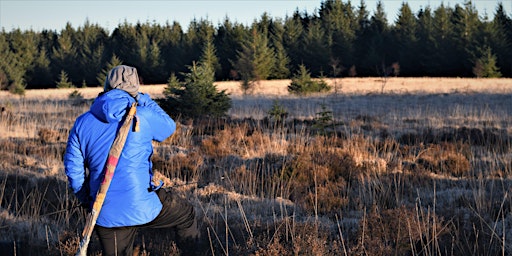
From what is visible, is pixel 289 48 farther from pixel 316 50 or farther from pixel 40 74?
pixel 40 74

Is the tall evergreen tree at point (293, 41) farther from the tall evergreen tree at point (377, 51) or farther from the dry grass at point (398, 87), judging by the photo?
the dry grass at point (398, 87)

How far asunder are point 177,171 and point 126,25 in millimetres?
59083

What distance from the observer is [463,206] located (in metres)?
6.07

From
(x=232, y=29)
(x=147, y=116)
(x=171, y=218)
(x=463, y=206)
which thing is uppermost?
(x=232, y=29)

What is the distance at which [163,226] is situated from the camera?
3775 millimetres

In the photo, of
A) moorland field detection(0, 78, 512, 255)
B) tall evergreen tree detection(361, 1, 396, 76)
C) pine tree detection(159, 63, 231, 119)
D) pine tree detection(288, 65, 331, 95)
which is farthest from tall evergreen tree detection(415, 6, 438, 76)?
pine tree detection(159, 63, 231, 119)

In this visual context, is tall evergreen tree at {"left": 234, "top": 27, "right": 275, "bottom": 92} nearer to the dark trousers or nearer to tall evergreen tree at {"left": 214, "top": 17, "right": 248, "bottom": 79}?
tall evergreen tree at {"left": 214, "top": 17, "right": 248, "bottom": 79}

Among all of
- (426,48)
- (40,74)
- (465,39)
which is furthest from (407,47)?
(40,74)

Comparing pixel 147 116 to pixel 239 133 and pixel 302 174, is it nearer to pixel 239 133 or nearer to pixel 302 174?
pixel 302 174

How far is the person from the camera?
3383 mm

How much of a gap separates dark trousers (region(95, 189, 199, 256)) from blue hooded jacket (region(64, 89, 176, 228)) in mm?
98

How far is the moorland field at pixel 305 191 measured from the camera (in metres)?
4.78

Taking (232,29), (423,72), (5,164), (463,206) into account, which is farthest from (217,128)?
(232,29)

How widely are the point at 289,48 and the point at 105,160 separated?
165ft
